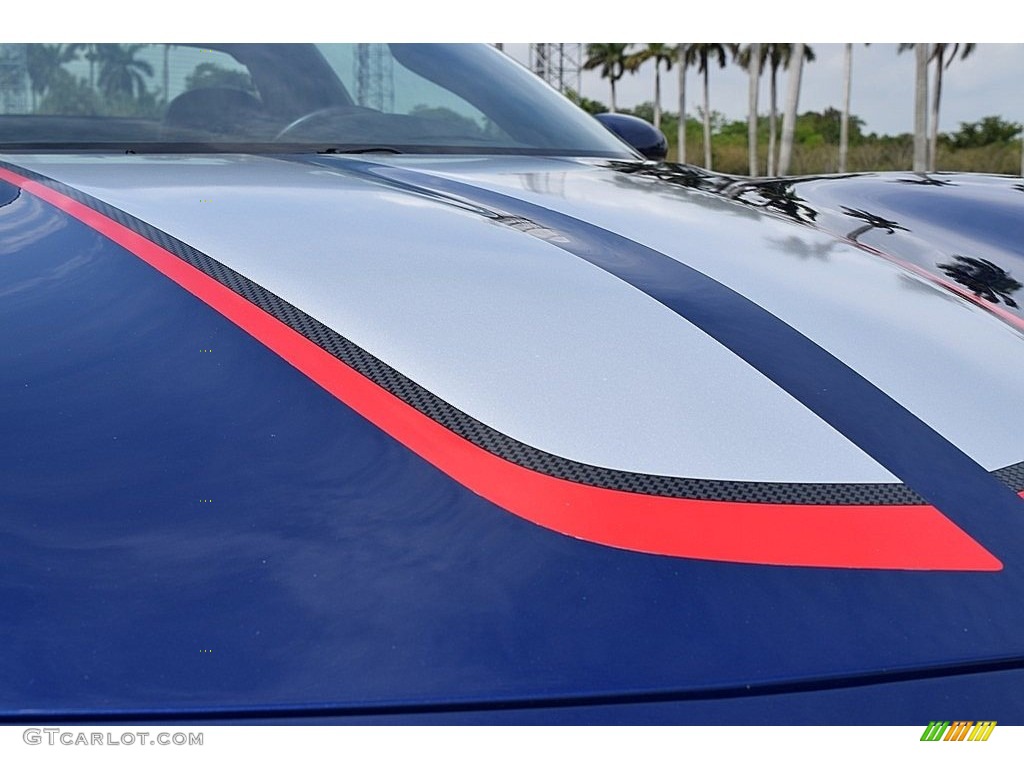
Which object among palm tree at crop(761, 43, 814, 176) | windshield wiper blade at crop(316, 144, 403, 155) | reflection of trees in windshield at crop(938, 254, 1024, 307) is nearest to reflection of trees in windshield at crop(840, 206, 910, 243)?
reflection of trees in windshield at crop(938, 254, 1024, 307)

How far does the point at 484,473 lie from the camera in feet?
2.46

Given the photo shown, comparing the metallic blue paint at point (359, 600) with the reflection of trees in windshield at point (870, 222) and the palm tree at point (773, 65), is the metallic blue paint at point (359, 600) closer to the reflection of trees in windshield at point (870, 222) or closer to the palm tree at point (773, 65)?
the reflection of trees in windshield at point (870, 222)

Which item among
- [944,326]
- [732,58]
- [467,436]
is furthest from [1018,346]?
[732,58]

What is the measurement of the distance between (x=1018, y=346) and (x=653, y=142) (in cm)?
162

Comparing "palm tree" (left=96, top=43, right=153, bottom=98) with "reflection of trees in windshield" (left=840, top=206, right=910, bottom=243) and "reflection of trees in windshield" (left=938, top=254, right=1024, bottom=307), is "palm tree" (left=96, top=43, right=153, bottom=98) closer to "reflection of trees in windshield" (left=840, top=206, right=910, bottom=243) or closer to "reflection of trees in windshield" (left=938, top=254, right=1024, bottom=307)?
"reflection of trees in windshield" (left=840, top=206, right=910, bottom=243)

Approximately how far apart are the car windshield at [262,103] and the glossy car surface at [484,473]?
0.61 metres

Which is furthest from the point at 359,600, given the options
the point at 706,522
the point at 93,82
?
the point at 93,82

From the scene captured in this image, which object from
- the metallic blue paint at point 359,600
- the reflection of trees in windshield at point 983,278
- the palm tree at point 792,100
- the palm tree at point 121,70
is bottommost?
the metallic blue paint at point 359,600

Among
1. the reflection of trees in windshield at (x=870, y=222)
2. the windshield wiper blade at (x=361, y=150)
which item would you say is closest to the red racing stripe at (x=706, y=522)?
the reflection of trees in windshield at (x=870, y=222)

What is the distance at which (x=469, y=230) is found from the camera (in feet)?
3.70

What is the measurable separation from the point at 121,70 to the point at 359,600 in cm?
154

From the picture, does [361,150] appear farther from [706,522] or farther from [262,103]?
[706,522]
